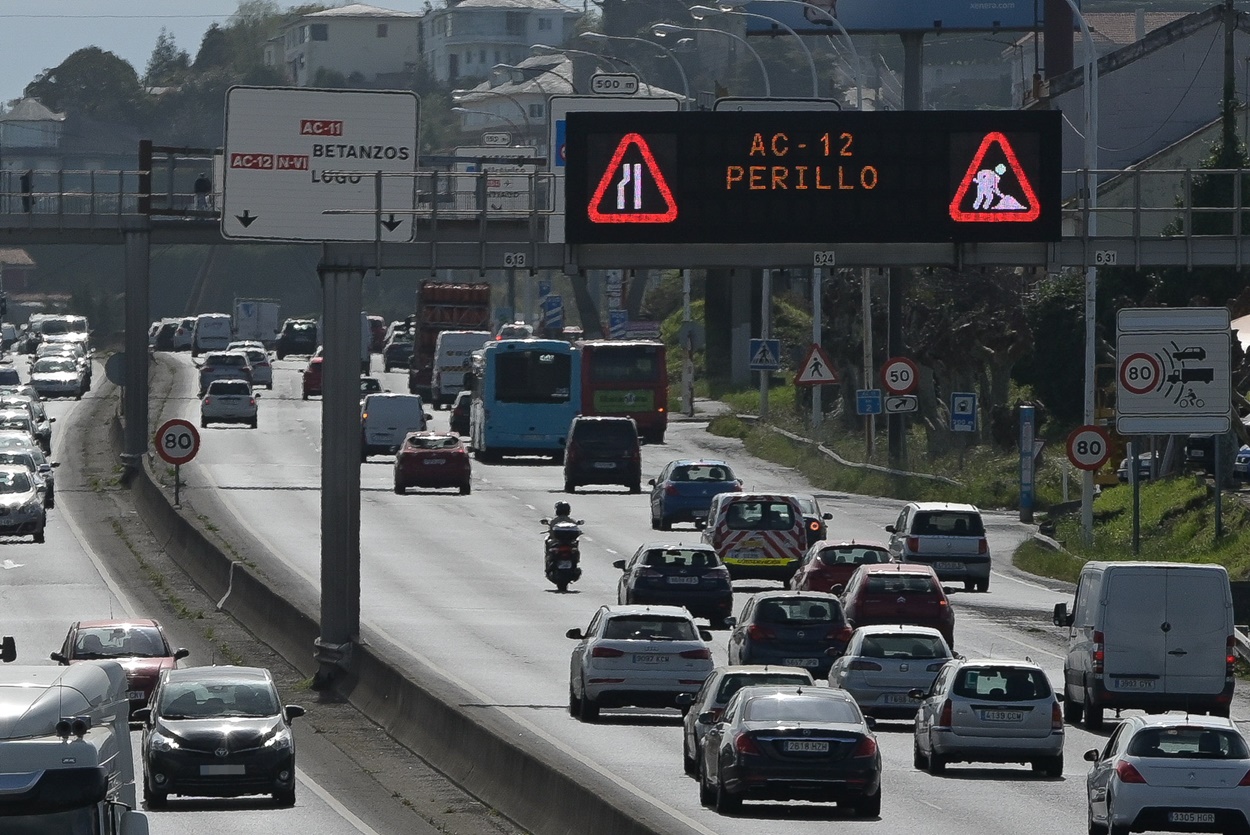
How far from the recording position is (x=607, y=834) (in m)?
18.0

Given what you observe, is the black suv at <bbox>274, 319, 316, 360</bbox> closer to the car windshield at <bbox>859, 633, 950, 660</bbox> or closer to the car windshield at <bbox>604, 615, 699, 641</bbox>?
the car windshield at <bbox>604, 615, 699, 641</bbox>

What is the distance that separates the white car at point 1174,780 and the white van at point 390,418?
48.2 metres

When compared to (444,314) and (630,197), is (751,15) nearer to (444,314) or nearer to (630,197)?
(444,314)

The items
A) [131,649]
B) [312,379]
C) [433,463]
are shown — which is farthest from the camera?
[312,379]

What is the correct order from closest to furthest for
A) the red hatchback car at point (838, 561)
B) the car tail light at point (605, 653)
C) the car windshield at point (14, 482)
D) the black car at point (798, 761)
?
the black car at point (798, 761), the car tail light at point (605, 653), the red hatchback car at point (838, 561), the car windshield at point (14, 482)

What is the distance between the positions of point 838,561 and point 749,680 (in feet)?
44.9

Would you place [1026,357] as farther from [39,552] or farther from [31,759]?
[31,759]

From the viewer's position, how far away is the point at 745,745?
21.5 m

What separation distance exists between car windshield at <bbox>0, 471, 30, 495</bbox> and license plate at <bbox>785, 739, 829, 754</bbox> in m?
33.0

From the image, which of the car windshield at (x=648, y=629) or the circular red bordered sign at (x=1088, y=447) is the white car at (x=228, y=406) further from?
the car windshield at (x=648, y=629)

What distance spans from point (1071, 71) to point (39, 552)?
45.7 meters

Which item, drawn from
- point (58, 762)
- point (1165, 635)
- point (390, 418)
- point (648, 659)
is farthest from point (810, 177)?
point (390, 418)

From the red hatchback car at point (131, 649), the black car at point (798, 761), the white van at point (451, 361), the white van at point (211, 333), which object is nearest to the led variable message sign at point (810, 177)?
the red hatchback car at point (131, 649)

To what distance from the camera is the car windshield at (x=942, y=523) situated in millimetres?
42125
